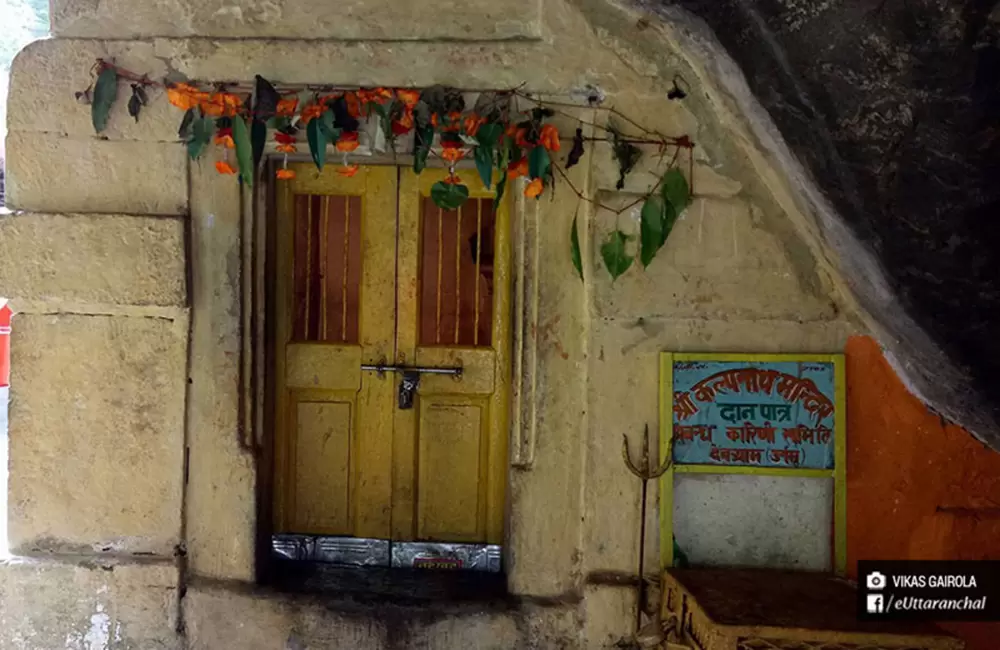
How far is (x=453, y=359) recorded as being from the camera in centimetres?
314

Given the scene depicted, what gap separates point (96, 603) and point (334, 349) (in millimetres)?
1406

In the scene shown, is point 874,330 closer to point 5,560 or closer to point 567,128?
point 567,128

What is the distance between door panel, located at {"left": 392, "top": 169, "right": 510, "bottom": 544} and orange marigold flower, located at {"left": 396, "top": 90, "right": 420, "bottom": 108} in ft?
1.12

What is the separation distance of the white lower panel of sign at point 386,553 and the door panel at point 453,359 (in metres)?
0.05

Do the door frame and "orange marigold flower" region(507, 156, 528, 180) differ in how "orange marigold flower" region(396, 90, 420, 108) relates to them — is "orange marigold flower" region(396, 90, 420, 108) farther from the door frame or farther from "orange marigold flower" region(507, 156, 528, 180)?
"orange marigold flower" region(507, 156, 528, 180)

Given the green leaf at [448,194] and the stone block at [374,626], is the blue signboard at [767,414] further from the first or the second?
the green leaf at [448,194]

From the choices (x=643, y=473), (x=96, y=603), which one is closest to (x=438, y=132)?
(x=643, y=473)

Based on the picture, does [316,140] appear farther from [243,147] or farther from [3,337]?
[3,337]

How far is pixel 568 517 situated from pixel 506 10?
2.05 m

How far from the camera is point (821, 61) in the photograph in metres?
2.25

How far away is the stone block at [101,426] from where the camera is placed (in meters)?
3.00

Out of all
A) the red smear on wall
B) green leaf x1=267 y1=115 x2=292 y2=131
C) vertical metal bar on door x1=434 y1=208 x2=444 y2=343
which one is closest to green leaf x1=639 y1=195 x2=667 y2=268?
vertical metal bar on door x1=434 y1=208 x2=444 y2=343

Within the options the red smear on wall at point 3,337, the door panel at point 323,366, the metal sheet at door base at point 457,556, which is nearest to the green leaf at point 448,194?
the door panel at point 323,366

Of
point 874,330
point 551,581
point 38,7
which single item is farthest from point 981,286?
point 38,7
